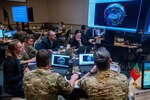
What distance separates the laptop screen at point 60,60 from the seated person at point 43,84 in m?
0.71

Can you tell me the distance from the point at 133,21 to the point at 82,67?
A: 1296mm

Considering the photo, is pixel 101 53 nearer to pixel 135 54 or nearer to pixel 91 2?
pixel 91 2

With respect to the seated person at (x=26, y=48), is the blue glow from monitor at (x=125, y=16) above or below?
above

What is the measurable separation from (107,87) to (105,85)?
0.02 metres

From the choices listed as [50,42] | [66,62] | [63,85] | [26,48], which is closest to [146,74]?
[63,85]

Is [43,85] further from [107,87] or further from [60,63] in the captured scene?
[60,63]

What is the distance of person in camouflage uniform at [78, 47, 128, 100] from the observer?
1484 millimetres

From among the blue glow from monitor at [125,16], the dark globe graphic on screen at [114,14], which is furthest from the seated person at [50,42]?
the dark globe graphic on screen at [114,14]

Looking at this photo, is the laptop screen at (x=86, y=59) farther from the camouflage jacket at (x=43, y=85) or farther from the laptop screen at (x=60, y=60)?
the camouflage jacket at (x=43, y=85)

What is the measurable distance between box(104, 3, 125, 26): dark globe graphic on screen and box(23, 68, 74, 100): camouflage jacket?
1.91 meters

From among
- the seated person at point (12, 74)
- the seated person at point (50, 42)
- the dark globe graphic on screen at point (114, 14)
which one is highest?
the dark globe graphic on screen at point (114, 14)

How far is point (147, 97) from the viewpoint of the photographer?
159cm

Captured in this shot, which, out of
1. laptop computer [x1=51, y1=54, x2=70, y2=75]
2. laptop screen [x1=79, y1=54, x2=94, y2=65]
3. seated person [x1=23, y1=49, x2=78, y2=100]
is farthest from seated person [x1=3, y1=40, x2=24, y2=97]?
laptop screen [x1=79, y1=54, x2=94, y2=65]

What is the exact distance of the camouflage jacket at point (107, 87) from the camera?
1.48 m
